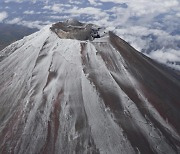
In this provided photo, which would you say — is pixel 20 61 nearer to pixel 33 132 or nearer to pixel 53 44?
pixel 53 44

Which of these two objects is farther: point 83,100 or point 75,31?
point 75,31

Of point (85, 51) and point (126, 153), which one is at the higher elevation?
point (85, 51)

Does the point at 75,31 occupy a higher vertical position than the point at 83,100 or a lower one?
higher

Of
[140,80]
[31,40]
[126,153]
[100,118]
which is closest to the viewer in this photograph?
[126,153]

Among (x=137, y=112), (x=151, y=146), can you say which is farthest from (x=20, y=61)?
(x=151, y=146)
